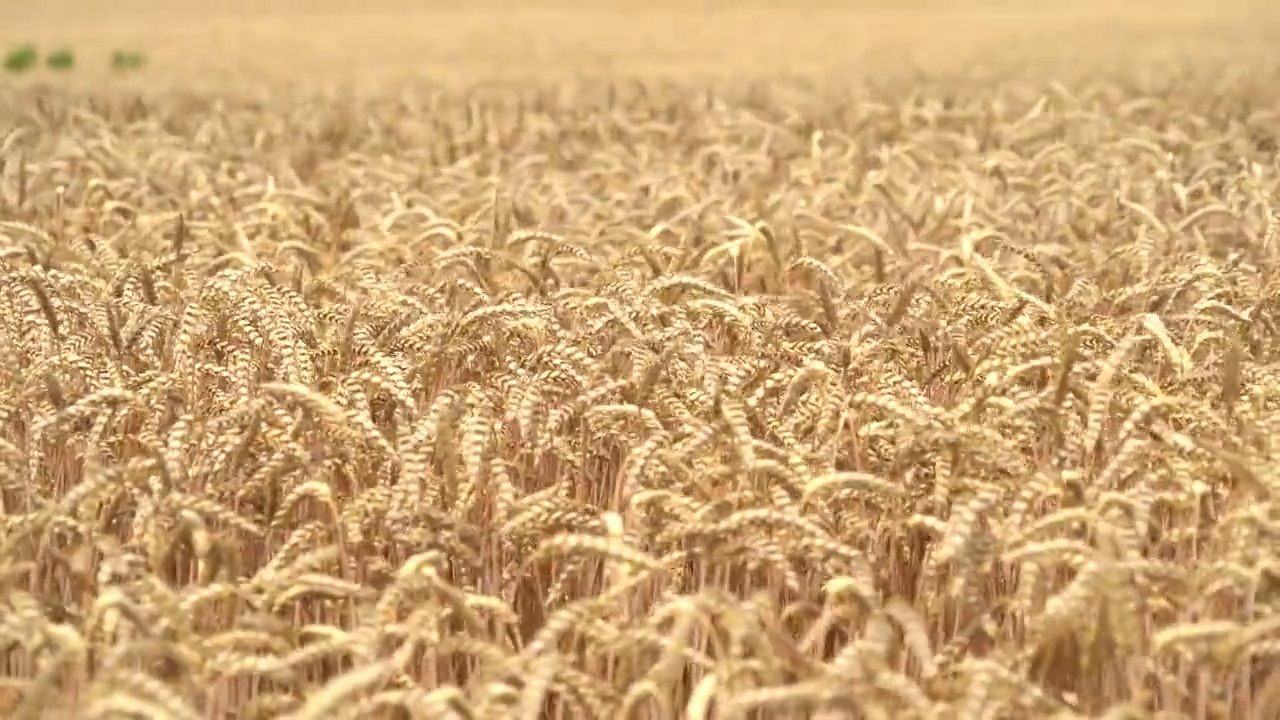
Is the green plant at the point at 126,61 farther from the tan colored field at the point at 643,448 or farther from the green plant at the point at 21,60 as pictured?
the tan colored field at the point at 643,448

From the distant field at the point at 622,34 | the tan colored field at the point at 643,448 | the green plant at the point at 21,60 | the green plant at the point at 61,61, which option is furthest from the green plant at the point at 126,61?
the tan colored field at the point at 643,448

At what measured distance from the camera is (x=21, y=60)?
54.8ft

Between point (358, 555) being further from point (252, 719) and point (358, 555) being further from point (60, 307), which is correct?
point (60, 307)

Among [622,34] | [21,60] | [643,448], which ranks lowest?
[21,60]

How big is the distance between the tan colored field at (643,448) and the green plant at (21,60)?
1092 centimetres

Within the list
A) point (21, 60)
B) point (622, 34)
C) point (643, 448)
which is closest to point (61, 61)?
point (21, 60)

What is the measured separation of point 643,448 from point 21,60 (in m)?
16.1

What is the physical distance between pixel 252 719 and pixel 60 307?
71.7 inches

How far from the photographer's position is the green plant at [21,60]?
1664cm

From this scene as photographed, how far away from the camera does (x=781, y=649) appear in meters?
1.90

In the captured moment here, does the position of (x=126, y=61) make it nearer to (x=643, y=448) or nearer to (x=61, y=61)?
(x=61, y=61)

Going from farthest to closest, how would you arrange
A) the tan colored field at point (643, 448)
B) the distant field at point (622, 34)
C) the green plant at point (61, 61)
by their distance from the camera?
the green plant at point (61, 61) < the distant field at point (622, 34) < the tan colored field at point (643, 448)

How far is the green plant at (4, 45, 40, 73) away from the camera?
16.6 meters

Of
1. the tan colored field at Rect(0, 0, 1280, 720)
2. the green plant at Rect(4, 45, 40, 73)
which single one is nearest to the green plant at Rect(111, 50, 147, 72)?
the green plant at Rect(4, 45, 40, 73)
